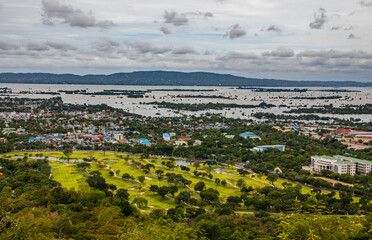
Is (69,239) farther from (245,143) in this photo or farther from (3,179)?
(245,143)

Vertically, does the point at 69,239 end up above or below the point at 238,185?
above

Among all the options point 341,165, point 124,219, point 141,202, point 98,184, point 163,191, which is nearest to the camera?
point 124,219

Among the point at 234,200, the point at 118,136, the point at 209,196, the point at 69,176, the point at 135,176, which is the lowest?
the point at 135,176

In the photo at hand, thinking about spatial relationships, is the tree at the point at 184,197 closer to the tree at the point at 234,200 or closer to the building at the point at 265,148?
the tree at the point at 234,200

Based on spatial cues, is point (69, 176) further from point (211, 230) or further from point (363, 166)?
point (363, 166)

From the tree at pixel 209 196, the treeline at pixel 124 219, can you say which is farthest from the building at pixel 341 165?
the tree at pixel 209 196

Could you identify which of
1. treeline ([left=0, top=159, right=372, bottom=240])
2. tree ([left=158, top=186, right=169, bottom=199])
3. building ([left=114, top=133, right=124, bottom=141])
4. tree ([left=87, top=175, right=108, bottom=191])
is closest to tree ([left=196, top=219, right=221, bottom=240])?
treeline ([left=0, top=159, right=372, bottom=240])

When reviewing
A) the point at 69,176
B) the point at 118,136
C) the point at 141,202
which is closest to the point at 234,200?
the point at 141,202

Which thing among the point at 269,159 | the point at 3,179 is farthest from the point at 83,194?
the point at 269,159

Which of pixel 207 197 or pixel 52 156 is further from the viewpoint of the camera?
pixel 52 156
